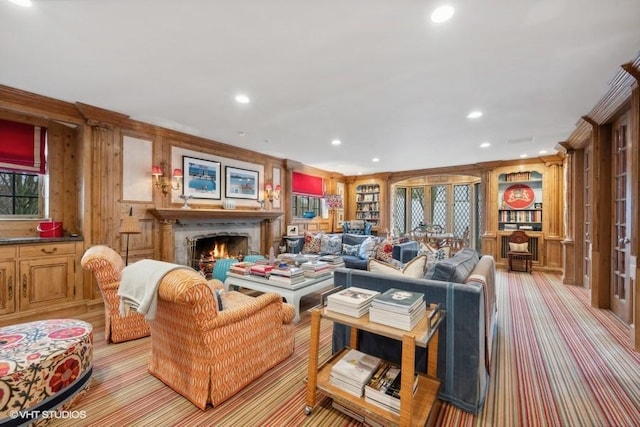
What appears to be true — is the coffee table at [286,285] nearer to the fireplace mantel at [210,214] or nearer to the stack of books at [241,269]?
the stack of books at [241,269]

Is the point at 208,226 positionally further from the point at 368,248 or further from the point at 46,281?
the point at 368,248

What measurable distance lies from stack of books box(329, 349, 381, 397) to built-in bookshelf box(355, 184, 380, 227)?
661 centimetres

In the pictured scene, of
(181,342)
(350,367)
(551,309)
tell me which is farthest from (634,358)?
(181,342)

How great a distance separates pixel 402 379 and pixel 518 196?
20.7ft

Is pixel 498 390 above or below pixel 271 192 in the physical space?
below

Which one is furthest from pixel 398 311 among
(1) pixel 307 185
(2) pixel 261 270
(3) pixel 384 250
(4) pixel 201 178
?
(1) pixel 307 185

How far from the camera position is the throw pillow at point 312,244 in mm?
5551

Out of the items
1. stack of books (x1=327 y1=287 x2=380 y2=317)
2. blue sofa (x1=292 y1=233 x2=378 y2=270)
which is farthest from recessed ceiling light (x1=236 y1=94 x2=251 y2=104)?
blue sofa (x1=292 y1=233 x2=378 y2=270)

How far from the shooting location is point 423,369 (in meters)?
1.89

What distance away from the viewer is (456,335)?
175 centimetres

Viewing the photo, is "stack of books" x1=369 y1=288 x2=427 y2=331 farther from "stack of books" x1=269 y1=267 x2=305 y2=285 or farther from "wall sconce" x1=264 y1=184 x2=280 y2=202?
"wall sconce" x1=264 y1=184 x2=280 y2=202

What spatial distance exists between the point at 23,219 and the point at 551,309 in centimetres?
662

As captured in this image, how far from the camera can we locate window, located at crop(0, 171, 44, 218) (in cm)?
320

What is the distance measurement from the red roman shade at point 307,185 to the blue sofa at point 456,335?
503cm
